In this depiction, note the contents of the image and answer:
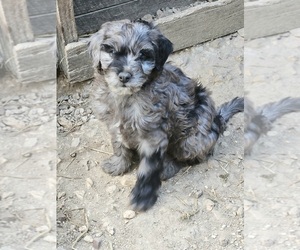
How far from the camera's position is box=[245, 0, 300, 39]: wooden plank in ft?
9.68

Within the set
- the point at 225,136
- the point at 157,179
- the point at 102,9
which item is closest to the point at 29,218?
the point at 157,179

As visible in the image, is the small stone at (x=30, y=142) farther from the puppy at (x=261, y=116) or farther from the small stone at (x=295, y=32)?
the small stone at (x=295, y=32)

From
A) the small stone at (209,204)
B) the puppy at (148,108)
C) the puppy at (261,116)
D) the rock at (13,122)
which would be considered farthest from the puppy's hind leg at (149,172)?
the puppy at (261,116)

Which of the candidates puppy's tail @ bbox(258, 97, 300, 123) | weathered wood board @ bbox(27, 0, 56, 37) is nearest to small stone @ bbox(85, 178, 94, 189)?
weathered wood board @ bbox(27, 0, 56, 37)

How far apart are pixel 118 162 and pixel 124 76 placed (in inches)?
36.9

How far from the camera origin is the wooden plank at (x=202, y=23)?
568 centimetres

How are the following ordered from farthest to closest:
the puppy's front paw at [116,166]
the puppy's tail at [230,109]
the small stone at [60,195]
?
the puppy's tail at [230,109] → the puppy's front paw at [116,166] → the small stone at [60,195]

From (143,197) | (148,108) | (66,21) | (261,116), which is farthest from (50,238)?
(66,21)

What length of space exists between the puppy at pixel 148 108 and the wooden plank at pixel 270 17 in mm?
970

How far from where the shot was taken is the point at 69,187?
4598 mm

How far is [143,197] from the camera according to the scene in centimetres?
438

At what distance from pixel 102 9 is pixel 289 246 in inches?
107

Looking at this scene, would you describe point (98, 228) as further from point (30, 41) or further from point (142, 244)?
point (30, 41)

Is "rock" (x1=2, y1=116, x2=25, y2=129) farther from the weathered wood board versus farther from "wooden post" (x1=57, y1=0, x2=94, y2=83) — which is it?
"wooden post" (x1=57, y1=0, x2=94, y2=83)
